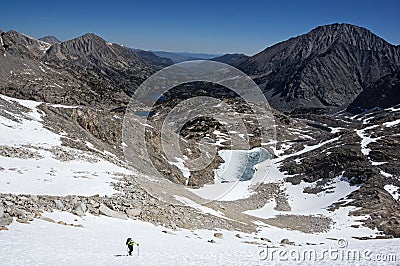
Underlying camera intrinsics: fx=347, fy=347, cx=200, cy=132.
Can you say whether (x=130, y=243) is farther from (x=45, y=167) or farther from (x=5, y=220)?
(x=45, y=167)

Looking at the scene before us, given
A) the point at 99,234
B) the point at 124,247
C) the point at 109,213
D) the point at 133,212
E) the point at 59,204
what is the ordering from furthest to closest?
the point at 133,212, the point at 109,213, the point at 59,204, the point at 99,234, the point at 124,247

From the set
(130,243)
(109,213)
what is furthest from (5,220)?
(109,213)

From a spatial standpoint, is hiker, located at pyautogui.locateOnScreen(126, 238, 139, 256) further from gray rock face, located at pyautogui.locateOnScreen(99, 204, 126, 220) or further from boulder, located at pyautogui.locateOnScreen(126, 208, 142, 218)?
boulder, located at pyautogui.locateOnScreen(126, 208, 142, 218)

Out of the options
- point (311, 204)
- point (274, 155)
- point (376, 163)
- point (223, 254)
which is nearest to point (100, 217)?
point (223, 254)

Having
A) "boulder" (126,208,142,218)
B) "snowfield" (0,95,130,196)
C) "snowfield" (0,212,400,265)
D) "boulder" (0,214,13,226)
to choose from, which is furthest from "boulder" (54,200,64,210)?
"boulder" (126,208,142,218)

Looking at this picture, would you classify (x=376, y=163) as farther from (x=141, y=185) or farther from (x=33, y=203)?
(x=33, y=203)

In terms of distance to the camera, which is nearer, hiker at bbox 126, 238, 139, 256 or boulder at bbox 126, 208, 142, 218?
hiker at bbox 126, 238, 139, 256

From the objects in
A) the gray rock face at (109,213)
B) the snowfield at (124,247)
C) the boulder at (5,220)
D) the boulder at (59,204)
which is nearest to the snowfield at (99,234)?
the snowfield at (124,247)

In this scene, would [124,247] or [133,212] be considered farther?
[133,212]

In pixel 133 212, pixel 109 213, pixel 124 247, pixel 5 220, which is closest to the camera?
pixel 5 220
